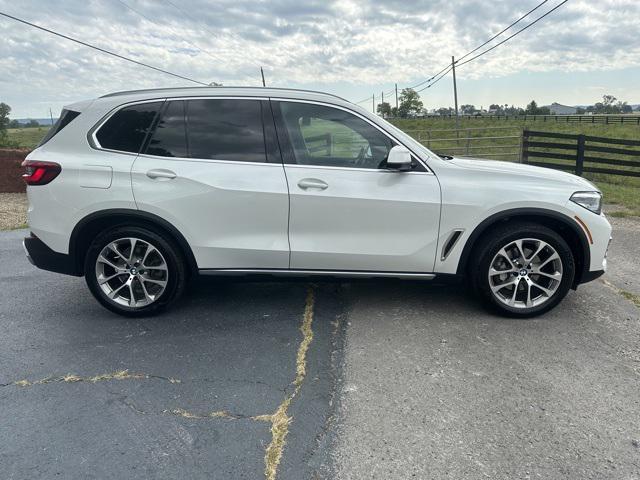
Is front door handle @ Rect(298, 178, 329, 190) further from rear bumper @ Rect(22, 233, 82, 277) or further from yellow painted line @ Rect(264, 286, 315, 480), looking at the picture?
rear bumper @ Rect(22, 233, 82, 277)

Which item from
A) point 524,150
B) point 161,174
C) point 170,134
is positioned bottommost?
point 524,150

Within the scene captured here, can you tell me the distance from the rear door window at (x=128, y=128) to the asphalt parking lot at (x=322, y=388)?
145 centimetres

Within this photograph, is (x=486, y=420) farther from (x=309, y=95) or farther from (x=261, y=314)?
(x=309, y=95)

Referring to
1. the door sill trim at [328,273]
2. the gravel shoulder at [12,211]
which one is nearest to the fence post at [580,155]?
the door sill trim at [328,273]

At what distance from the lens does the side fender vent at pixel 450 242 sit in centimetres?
367

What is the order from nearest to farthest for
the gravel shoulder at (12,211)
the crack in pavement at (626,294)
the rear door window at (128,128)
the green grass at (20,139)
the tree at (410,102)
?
the rear door window at (128,128) → the crack in pavement at (626,294) → the gravel shoulder at (12,211) → the green grass at (20,139) → the tree at (410,102)

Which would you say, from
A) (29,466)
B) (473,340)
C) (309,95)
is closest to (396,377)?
(473,340)

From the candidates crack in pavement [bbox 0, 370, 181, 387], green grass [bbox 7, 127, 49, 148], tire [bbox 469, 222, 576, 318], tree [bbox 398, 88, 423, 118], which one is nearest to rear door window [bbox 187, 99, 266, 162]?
crack in pavement [bbox 0, 370, 181, 387]

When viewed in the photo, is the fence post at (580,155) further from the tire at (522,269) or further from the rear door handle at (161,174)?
the rear door handle at (161,174)

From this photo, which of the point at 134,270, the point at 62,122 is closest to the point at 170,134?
the point at 62,122

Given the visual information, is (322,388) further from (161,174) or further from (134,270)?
(161,174)

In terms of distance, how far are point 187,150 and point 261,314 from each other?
149 centimetres

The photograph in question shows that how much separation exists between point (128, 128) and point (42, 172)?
2.43 ft

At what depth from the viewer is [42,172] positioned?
3629 millimetres
